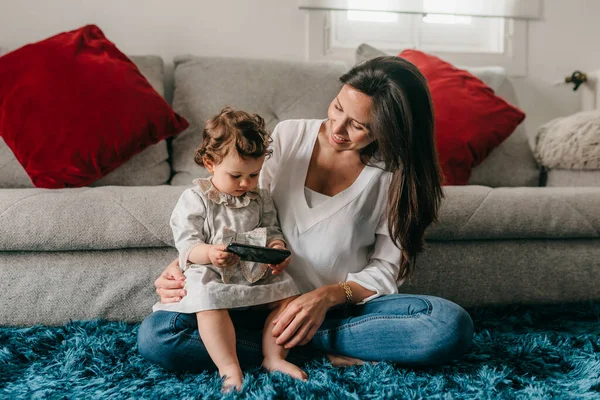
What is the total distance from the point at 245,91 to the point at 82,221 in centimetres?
93

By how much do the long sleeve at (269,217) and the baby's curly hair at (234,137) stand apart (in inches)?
5.3

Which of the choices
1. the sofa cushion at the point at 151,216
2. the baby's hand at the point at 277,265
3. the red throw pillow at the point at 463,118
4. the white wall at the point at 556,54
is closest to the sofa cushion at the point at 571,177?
the red throw pillow at the point at 463,118

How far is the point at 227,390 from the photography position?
3.60 feet

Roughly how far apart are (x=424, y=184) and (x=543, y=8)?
1.91 m

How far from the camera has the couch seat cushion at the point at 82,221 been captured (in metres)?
1.47

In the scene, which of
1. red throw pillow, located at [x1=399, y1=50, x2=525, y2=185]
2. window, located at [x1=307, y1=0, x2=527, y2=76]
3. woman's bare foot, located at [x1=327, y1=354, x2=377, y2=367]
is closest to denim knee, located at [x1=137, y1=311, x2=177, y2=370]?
woman's bare foot, located at [x1=327, y1=354, x2=377, y2=367]

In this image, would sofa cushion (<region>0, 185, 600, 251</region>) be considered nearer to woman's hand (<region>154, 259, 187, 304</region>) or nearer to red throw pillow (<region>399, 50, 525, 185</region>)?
woman's hand (<region>154, 259, 187, 304</region>)

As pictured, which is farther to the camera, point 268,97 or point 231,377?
point 268,97

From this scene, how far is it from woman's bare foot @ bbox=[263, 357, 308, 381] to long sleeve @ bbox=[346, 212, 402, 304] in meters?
0.23

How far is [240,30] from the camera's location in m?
2.55

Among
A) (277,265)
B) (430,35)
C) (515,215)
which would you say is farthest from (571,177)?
(277,265)

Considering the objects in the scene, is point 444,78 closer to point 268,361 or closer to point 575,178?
point 575,178

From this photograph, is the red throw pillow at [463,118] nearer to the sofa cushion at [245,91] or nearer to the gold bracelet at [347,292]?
the sofa cushion at [245,91]

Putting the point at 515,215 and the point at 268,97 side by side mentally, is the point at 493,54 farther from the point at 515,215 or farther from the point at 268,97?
the point at 515,215
